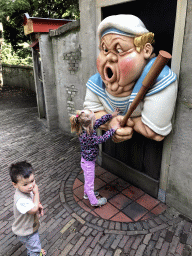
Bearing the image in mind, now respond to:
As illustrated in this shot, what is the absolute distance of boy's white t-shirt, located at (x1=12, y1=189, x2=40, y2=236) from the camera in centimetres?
216

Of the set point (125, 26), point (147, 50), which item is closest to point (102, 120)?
point (147, 50)

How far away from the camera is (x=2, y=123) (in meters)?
8.07

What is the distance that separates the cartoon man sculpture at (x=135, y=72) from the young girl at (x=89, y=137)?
0.32 meters

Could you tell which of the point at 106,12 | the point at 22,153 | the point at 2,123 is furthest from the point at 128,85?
the point at 2,123

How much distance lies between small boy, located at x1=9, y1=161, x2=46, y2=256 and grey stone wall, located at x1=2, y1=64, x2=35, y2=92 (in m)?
12.0

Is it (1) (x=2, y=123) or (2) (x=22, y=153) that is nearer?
(2) (x=22, y=153)

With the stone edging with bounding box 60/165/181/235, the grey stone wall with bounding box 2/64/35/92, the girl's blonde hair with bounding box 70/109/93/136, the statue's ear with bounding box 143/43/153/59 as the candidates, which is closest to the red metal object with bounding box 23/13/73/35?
the girl's blonde hair with bounding box 70/109/93/136

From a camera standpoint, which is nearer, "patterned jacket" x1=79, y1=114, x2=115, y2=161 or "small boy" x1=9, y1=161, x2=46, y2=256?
"small boy" x1=9, y1=161, x2=46, y2=256

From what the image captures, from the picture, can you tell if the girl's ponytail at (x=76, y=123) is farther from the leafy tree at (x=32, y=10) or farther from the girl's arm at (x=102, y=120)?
the leafy tree at (x=32, y=10)

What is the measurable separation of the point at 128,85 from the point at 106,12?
1.62m

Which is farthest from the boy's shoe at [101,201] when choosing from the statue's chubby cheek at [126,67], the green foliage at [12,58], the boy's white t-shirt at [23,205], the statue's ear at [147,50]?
the green foliage at [12,58]

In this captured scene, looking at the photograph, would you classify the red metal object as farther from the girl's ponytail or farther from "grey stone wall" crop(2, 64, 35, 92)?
"grey stone wall" crop(2, 64, 35, 92)

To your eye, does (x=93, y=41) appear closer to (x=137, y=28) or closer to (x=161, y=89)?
(x=137, y=28)

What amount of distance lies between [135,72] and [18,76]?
13.7 m
